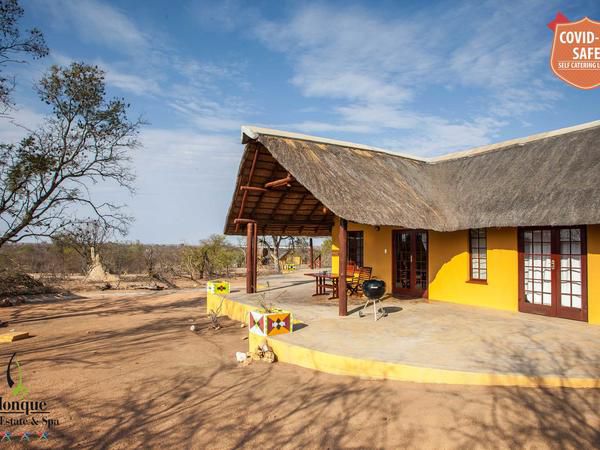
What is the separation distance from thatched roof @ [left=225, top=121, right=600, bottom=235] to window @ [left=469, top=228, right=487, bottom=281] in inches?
23.5

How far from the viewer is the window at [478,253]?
960cm

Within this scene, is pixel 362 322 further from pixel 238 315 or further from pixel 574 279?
pixel 574 279

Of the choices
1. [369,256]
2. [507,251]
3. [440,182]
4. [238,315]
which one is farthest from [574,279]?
[238,315]

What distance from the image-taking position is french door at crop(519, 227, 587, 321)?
7789mm

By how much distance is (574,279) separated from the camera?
787 centimetres

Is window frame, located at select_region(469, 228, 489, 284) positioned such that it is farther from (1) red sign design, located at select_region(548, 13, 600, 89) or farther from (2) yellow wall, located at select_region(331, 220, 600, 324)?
(1) red sign design, located at select_region(548, 13, 600, 89)

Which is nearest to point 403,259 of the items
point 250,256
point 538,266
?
point 538,266

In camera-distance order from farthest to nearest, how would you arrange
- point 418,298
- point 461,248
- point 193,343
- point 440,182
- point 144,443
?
point 440,182, point 418,298, point 461,248, point 193,343, point 144,443

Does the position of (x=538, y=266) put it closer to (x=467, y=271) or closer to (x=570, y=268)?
(x=570, y=268)

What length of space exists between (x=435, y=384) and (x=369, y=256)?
7.26m

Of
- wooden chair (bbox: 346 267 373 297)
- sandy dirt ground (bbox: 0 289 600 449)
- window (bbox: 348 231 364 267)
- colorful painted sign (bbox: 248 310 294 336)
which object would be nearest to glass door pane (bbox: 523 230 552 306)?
wooden chair (bbox: 346 267 373 297)

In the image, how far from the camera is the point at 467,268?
9.88 metres

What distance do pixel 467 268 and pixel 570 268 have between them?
234 cm

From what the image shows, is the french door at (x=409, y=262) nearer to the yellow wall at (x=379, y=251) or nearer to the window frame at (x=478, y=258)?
the yellow wall at (x=379, y=251)
